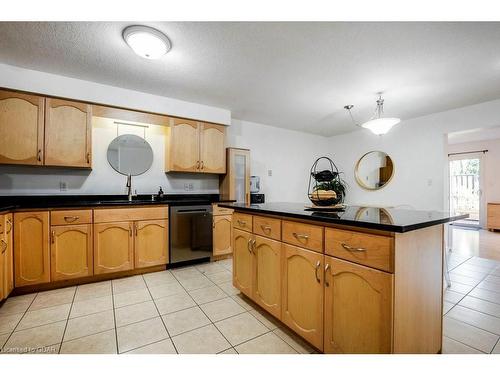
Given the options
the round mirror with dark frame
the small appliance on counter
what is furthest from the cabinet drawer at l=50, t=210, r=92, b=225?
the small appliance on counter

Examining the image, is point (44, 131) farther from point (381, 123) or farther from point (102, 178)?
point (381, 123)

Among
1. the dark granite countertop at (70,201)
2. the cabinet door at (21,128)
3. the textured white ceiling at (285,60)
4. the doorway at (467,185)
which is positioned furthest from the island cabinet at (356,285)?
the doorway at (467,185)

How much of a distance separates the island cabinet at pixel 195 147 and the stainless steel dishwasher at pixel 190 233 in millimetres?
627

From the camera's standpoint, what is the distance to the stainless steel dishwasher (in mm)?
2910

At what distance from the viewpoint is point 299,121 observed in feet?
14.0

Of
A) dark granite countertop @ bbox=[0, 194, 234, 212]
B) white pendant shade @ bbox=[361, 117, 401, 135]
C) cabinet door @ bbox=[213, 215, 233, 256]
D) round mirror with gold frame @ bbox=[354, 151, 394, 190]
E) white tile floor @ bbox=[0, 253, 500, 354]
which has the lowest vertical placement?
white tile floor @ bbox=[0, 253, 500, 354]

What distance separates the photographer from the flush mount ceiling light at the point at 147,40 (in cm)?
174

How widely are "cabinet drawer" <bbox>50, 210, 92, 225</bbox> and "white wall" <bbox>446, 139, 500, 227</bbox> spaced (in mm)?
8411

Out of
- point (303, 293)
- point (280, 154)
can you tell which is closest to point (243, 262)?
point (303, 293)

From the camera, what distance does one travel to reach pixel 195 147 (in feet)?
10.9

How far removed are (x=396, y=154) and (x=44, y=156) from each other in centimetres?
517

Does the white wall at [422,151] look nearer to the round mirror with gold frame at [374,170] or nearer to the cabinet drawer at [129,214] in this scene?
the round mirror with gold frame at [374,170]

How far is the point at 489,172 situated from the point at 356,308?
7.31 meters

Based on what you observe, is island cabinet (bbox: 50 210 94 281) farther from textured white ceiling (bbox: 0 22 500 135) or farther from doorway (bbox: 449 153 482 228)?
doorway (bbox: 449 153 482 228)
